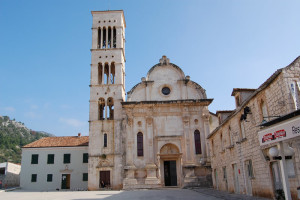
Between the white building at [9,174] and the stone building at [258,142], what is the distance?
3397 cm

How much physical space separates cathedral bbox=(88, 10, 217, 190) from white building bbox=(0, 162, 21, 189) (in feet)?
62.3

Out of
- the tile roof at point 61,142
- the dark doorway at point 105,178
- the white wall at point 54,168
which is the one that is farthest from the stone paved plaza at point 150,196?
the tile roof at point 61,142

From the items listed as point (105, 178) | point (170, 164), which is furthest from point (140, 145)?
point (105, 178)

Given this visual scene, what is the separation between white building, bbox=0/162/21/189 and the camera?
139ft

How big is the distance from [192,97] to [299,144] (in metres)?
22.9

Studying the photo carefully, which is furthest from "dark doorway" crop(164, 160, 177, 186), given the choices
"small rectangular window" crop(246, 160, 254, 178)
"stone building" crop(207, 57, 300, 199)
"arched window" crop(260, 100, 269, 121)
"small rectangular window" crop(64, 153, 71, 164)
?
"arched window" crop(260, 100, 269, 121)

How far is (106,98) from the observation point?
113ft

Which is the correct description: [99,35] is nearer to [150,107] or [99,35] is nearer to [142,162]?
[150,107]

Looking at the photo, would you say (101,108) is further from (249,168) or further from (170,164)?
(249,168)

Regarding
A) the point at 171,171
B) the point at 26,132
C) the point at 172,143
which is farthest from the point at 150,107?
the point at 26,132

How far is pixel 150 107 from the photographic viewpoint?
32.5 metres

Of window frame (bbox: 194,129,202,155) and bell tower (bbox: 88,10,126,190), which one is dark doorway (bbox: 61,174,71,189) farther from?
window frame (bbox: 194,129,202,155)

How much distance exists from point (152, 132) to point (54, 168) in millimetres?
14966

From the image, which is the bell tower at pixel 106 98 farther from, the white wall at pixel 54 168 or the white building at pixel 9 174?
the white building at pixel 9 174
